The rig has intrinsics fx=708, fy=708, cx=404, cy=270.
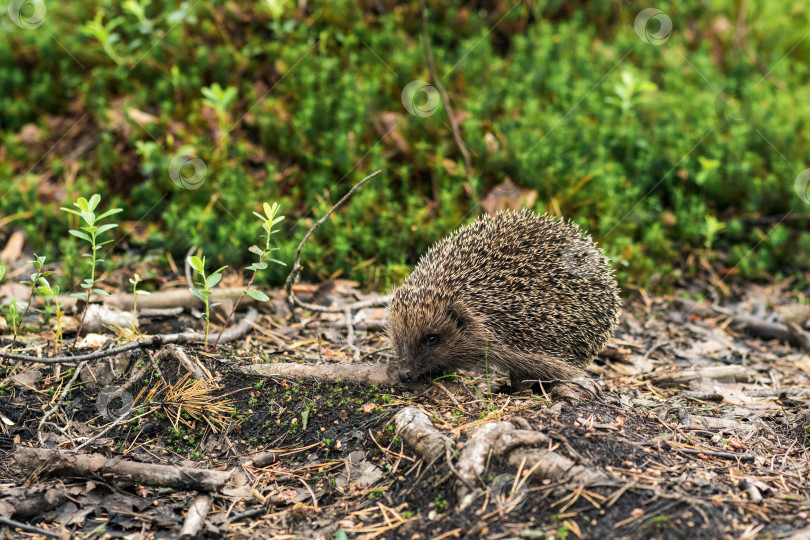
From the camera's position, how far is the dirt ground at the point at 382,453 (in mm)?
3289

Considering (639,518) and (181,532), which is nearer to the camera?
(639,518)

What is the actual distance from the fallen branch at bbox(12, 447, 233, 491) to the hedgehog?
1.52m

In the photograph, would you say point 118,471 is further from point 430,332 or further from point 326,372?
point 430,332

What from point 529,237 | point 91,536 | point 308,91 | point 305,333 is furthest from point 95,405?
point 308,91

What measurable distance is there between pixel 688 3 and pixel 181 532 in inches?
392

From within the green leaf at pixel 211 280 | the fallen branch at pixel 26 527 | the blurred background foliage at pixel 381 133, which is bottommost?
the fallen branch at pixel 26 527

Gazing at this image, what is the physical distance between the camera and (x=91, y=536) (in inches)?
134

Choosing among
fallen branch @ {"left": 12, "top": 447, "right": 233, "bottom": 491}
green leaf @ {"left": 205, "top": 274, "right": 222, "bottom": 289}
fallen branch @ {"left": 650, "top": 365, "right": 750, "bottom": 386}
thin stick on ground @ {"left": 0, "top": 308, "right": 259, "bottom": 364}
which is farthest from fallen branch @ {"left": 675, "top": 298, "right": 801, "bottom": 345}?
fallen branch @ {"left": 12, "top": 447, "right": 233, "bottom": 491}

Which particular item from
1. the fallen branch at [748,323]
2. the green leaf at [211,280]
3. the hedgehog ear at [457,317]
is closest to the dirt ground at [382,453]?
the hedgehog ear at [457,317]

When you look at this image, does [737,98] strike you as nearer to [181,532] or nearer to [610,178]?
[610,178]

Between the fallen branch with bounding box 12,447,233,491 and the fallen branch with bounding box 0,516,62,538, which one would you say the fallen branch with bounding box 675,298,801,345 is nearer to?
the fallen branch with bounding box 12,447,233,491

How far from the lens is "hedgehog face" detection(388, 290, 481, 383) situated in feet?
15.9

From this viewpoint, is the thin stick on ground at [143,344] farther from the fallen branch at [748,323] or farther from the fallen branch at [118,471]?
the fallen branch at [748,323]

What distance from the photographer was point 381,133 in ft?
25.7
